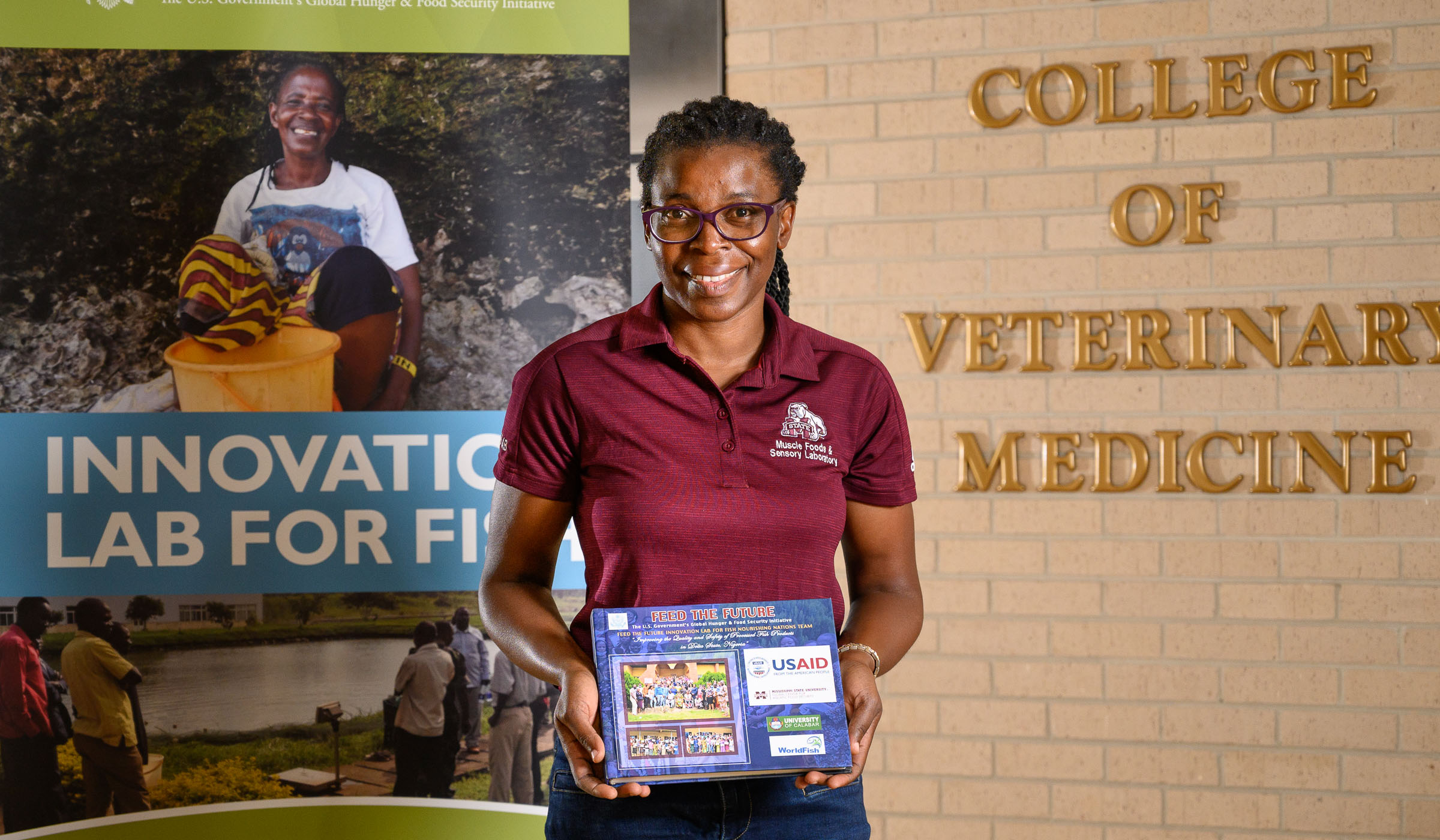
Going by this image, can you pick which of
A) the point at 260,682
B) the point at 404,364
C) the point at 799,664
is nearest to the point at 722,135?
the point at 799,664

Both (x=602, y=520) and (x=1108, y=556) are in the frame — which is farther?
(x=1108, y=556)

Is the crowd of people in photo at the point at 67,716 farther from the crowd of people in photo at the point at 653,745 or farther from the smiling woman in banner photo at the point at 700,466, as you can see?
the crowd of people in photo at the point at 653,745

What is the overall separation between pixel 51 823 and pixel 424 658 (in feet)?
3.43

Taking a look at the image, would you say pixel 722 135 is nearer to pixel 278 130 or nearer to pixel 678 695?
pixel 678 695

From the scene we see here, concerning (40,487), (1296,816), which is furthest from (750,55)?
(1296,816)

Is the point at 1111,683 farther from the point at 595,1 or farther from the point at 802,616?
the point at 595,1

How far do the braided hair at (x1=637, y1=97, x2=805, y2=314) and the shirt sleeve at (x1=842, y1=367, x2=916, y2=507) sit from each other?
0.24 meters

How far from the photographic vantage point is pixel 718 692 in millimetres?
1327

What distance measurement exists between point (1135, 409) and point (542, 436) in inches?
71.9

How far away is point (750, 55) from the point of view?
294cm

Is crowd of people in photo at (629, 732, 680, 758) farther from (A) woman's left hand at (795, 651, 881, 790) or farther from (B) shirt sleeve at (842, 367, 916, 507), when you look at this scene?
(B) shirt sleeve at (842, 367, 916, 507)

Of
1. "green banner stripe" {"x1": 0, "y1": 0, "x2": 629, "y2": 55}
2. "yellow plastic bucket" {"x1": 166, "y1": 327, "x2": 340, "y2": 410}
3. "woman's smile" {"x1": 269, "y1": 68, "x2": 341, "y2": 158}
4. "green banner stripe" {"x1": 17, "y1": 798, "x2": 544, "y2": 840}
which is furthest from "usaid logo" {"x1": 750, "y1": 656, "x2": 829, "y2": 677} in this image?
"woman's smile" {"x1": 269, "y1": 68, "x2": 341, "y2": 158}

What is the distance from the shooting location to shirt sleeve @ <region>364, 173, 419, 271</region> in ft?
9.30

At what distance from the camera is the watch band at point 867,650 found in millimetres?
1473
